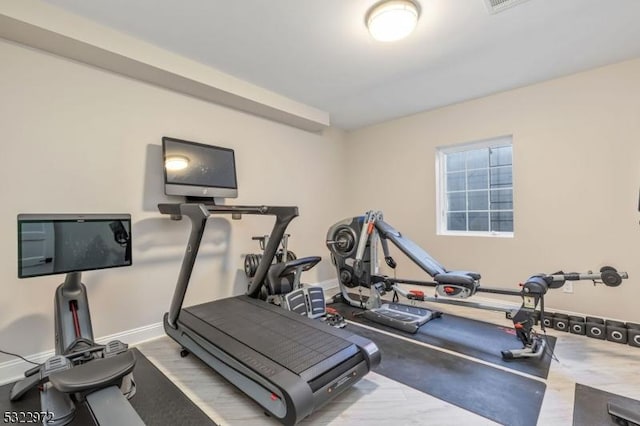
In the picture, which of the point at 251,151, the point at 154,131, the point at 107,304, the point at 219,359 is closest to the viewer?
the point at 219,359

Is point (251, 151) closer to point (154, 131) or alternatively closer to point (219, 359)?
point (154, 131)

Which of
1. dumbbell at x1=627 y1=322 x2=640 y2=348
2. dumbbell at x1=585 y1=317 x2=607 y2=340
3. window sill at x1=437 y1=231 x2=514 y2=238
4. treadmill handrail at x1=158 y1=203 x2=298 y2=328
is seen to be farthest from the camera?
window sill at x1=437 y1=231 x2=514 y2=238

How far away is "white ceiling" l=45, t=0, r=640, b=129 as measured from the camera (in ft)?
6.89

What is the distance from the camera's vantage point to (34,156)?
89.6 inches

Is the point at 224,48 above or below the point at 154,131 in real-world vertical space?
above

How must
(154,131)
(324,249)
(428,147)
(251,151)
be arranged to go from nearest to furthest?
(154,131) < (251,151) < (428,147) < (324,249)

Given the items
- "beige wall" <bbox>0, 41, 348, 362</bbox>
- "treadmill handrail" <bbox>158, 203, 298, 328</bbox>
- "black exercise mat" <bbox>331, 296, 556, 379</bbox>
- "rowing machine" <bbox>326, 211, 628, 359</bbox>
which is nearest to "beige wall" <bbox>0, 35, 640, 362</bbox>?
"beige wall" <bbox>0, 41, 348, 362</bbox>

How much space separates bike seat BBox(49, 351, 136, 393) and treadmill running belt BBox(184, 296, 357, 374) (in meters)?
0.73

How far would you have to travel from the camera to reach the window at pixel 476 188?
3643 mm

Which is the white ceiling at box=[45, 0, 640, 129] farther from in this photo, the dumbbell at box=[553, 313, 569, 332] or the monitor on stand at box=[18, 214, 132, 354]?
the dumbbell at box=[553, 313, 569, 332]

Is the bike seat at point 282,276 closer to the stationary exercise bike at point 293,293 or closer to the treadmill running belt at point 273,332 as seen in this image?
the stationary exercise bike at point 293,293

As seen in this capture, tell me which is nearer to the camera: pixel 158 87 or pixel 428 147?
pixel 158 87

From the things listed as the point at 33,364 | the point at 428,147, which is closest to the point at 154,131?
the point at 33,364

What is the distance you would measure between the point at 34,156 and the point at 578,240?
4982mm
